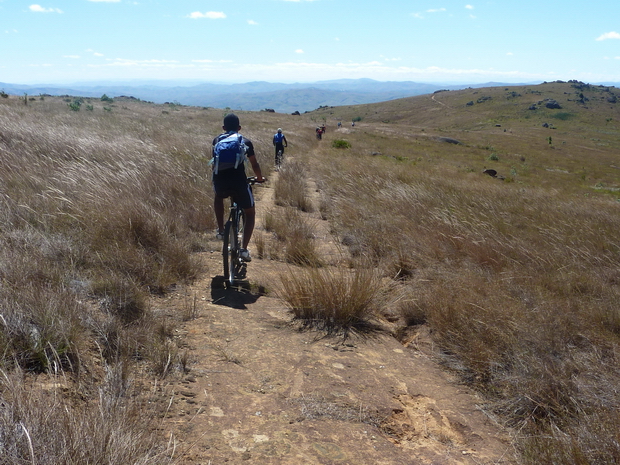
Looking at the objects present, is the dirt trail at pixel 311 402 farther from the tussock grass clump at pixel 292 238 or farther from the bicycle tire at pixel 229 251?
the tussock grass clump at pixel 292 238

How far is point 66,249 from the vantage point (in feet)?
13.8

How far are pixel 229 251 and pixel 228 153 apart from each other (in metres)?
1.21

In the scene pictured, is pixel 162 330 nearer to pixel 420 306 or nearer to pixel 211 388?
pixel 211 388

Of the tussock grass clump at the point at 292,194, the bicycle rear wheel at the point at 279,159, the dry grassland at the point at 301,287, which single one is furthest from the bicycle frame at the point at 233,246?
the bicycle rear wheel at the point at 279,159

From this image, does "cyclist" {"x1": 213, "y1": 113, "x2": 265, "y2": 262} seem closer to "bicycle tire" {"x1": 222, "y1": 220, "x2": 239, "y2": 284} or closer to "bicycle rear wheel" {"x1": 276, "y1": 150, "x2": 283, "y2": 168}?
"bicycle tire" {"x1": 222, "y1": 220, "x2": 239, "y2": 284}

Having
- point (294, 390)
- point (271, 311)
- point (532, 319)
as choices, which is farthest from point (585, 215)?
point (294, 390)

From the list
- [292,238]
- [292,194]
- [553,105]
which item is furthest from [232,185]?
[553,105]

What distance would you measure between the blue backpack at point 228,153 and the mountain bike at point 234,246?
580 mm

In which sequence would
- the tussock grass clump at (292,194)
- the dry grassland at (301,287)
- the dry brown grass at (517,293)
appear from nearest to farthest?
1. the dry grassland at (301,287)
2. the dry brown grass at (517,293)
3. the tussock grass clump at (292,194)

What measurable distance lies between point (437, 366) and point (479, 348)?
0.40 m

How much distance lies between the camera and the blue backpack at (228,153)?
15.5 ft

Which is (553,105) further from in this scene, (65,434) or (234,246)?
(65,434)

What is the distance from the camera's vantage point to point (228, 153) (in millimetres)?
4730

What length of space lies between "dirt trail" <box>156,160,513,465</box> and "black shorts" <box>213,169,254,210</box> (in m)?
1.48
